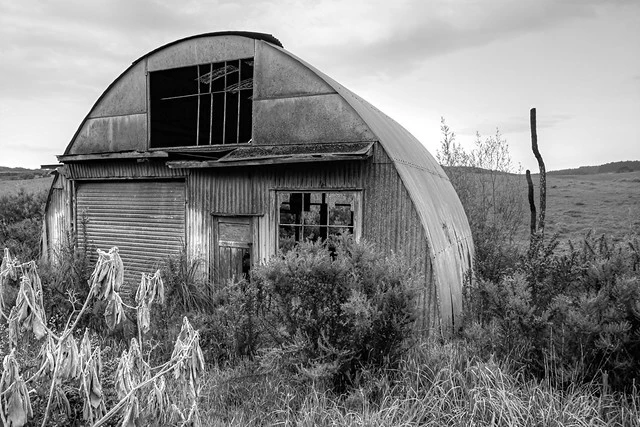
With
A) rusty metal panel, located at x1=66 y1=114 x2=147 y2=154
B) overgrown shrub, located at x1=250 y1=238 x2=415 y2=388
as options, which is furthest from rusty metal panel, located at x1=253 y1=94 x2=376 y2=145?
overgrown shrub, located at x1=250 y1=238 x2=415 y2=388

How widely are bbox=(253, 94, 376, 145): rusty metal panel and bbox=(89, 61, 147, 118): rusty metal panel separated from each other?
3.22 metres

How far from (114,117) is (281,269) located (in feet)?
27.1

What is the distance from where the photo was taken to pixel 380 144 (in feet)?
27.6

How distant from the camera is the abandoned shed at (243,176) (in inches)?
329

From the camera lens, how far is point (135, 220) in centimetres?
1125

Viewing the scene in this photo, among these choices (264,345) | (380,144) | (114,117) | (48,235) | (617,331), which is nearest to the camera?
(617,331)

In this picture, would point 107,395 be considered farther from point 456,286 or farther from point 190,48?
point 190,48

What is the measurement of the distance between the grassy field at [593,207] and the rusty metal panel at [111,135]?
18.3 m

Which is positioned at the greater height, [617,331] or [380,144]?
[380,144]

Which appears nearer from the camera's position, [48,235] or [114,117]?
[114,117]

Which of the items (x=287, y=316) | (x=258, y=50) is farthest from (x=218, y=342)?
(x=258, y=50)

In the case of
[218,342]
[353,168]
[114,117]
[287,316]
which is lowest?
[218,342]

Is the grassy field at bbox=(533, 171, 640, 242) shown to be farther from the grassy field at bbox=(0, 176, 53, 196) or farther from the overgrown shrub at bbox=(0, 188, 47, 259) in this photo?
the grassy field at bbox=(0, 176, 53, 196)

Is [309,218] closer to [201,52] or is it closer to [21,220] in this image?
[201,52]
